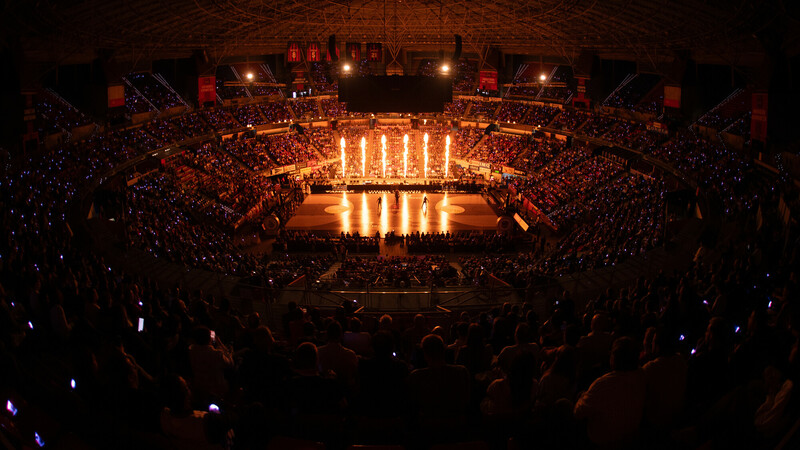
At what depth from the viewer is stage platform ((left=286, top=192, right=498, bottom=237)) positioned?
121 feet

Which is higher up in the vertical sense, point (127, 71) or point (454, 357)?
point (127, 71)

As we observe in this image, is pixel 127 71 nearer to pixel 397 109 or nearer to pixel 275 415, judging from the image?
pixel 397 109

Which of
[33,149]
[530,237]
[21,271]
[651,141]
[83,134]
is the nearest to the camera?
[21,271]

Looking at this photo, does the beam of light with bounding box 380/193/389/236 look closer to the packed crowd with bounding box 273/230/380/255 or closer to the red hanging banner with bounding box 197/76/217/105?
the packed crowd with bounding box 273/230/380/255

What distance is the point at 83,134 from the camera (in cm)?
3547

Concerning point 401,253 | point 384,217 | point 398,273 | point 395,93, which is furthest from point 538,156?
point 398,273

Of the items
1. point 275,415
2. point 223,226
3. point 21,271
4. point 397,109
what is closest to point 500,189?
point 397,109

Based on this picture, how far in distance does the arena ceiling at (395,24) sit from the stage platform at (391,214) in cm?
1114

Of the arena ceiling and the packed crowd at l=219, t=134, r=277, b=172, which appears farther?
the packed crowd at l=219, t=134, r=277, b=172

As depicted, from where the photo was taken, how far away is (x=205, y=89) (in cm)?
3900

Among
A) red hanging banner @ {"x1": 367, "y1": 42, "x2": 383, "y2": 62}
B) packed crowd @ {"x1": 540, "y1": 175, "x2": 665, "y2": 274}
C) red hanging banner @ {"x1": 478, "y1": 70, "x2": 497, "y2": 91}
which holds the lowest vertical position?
packed crowd @ {"x1": 540, "y1": 175, "x2": 665, "y2": 274}

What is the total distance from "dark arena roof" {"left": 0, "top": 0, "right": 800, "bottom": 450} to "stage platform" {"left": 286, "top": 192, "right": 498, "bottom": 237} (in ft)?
1.07

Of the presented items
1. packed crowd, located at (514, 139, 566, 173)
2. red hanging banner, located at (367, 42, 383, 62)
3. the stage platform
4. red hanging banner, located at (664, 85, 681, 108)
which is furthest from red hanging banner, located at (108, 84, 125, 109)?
packed crowd, located at (514, 139, 566, 173)

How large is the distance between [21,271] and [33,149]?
19.9 metres
